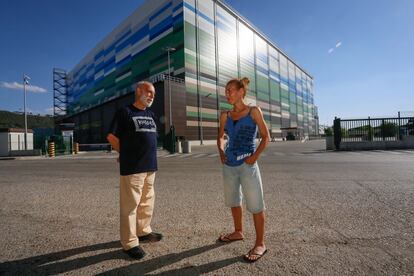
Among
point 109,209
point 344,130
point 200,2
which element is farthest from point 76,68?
point 109,209

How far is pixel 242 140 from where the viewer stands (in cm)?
263

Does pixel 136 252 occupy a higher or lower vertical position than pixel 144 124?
lower

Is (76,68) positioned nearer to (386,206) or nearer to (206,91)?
(206,91)

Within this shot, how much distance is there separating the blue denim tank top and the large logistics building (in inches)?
1193

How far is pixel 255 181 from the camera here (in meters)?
2.58

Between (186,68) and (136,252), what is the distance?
3838 cm

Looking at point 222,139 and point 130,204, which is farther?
point 222,139

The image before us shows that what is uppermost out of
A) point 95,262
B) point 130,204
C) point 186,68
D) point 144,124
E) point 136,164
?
point 186,68

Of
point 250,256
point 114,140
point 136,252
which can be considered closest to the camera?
point 250,256

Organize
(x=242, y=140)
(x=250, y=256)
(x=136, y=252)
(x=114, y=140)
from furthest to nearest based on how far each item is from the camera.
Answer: (x=114, y=140) < (x=242, y=140) < (x=136, y=252) < (x=250, y=256)

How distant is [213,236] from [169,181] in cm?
427

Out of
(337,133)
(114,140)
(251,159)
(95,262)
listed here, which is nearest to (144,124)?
(114,140)

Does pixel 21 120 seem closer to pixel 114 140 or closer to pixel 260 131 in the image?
pixel 114 140

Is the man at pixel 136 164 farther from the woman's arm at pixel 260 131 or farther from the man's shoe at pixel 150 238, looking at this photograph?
the woman's arm at pixel 260 131
